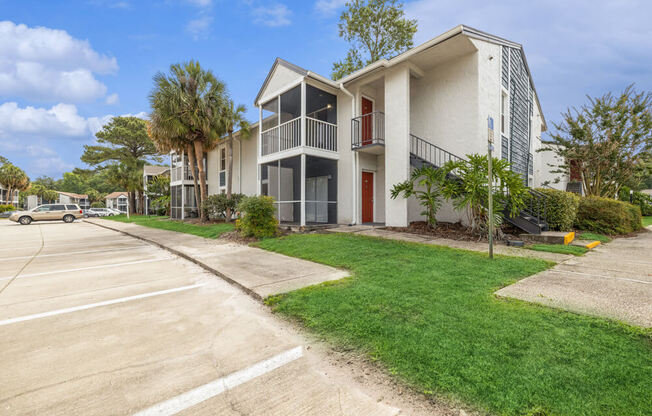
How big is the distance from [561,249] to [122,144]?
1585 inches

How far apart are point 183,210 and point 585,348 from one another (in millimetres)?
19541

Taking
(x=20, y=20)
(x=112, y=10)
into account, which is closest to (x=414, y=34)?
(x=112, y=10)

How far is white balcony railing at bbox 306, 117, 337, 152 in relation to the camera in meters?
10.9

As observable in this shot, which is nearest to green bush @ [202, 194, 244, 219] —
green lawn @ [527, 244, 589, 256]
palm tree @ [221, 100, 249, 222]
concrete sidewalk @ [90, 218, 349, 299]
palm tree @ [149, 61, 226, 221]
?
palm tree @ [221, 100, 249, 222]

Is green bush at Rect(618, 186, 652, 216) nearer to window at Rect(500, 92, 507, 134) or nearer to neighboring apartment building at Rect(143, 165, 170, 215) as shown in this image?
window at Rect(500, 92, 507, 134)

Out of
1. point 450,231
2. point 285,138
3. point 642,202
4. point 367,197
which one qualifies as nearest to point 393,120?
point 367,197

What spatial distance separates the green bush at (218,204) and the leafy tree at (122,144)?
21.5 m

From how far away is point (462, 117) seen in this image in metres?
9.17

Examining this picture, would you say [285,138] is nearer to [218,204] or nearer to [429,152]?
[218,204]

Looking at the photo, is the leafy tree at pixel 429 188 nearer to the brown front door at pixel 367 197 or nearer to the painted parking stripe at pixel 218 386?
the brown front door at pixel 367 197

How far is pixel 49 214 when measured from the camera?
2186cm

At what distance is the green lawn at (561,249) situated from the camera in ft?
19.0

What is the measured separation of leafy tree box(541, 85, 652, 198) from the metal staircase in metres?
5.86

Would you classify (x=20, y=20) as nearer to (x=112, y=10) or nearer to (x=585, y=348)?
(x=112, y=10)
